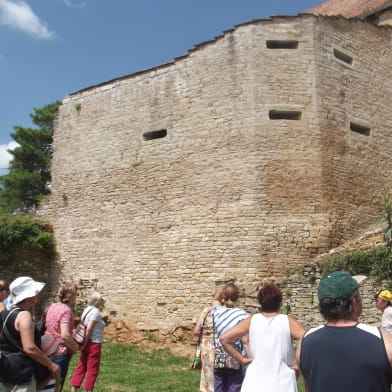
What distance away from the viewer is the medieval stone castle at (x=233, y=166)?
12.3 metres

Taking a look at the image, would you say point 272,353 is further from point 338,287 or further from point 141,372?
point 141,372

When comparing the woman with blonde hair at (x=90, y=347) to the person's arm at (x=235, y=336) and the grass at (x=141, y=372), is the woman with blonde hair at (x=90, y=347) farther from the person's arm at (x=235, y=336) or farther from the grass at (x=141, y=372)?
the person's arm at (x=235, y=336)

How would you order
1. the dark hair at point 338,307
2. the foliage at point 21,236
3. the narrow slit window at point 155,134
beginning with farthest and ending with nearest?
the foliage at point 21,236
the narrow slit window at point 155,134
the dark hair at point 338,307

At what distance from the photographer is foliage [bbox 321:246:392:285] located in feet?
32.5

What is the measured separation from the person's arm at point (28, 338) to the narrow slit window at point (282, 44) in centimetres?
1141

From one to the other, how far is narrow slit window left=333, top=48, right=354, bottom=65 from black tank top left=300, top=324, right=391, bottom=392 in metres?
12.5

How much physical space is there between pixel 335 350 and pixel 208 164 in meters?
10.5

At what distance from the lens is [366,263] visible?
10328 mm

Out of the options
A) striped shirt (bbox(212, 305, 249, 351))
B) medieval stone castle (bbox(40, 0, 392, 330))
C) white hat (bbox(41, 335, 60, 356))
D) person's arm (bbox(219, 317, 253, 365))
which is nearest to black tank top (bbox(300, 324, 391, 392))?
person's arm (bbox(219, 317, 253, 365))

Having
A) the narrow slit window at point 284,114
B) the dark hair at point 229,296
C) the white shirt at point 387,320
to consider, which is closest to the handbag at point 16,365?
the dark hair at point 229,296

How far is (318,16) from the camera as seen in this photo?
13.7 metres

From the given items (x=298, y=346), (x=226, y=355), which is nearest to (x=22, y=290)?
(x=226, y=355)

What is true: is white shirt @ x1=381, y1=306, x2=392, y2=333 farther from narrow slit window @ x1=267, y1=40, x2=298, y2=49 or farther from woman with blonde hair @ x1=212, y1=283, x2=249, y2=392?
narrow slit window @ x1=267, y1=40, x2=298, y2=49

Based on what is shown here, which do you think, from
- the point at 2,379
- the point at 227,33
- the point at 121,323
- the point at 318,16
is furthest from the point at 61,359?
the point at 318,16
